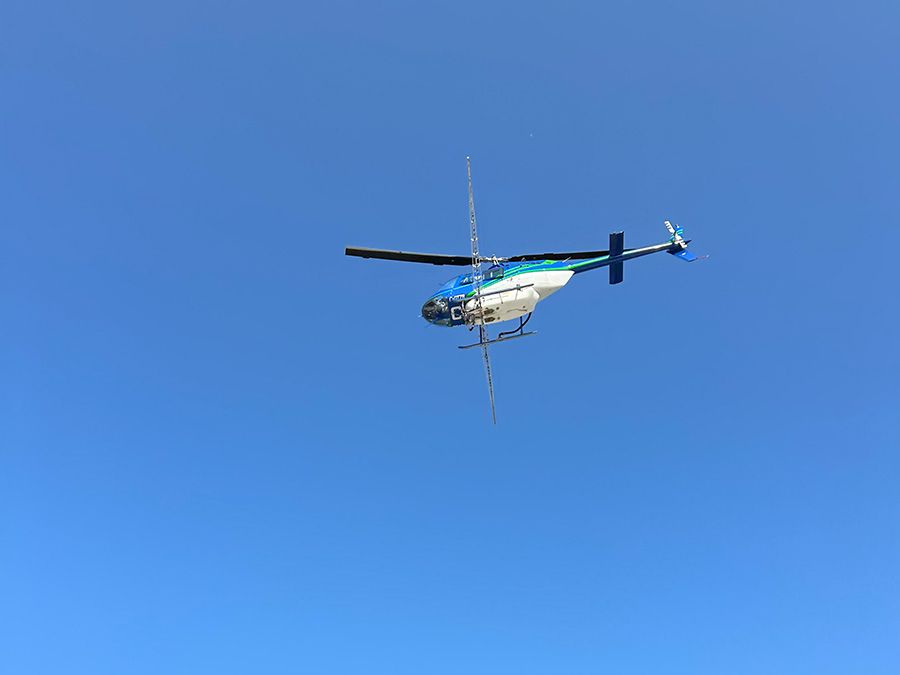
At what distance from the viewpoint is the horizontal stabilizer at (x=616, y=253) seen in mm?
39281

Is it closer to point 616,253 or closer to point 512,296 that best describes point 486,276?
point 512,296

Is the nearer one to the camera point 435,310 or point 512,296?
point 512,296

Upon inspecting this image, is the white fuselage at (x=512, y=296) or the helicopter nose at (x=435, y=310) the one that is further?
the helicopter nose at (x=435, y=310)

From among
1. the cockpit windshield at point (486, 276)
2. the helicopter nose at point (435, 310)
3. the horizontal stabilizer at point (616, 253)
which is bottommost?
the helicopter nose at point (435, 310)

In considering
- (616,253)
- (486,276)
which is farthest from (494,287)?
(616,253)

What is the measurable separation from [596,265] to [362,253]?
17.0 m

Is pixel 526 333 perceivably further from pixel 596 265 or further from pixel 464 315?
pixel 596 265

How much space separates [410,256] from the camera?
1430 inches

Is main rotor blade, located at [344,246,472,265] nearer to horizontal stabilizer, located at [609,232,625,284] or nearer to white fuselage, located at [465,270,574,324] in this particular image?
white fuselage, located at [465,270,574,324]

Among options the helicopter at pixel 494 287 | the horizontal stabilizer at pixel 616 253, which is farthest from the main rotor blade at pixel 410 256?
the horizontal stabilizer at pixel 616 253

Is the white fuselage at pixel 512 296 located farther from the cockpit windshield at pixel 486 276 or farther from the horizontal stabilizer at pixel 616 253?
the horizontal stabilizer at pixel 616 253

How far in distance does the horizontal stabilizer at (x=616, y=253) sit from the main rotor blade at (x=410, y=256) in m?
10.4

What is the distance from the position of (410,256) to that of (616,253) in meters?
15.0

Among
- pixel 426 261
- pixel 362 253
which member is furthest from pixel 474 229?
pixel 362 253
